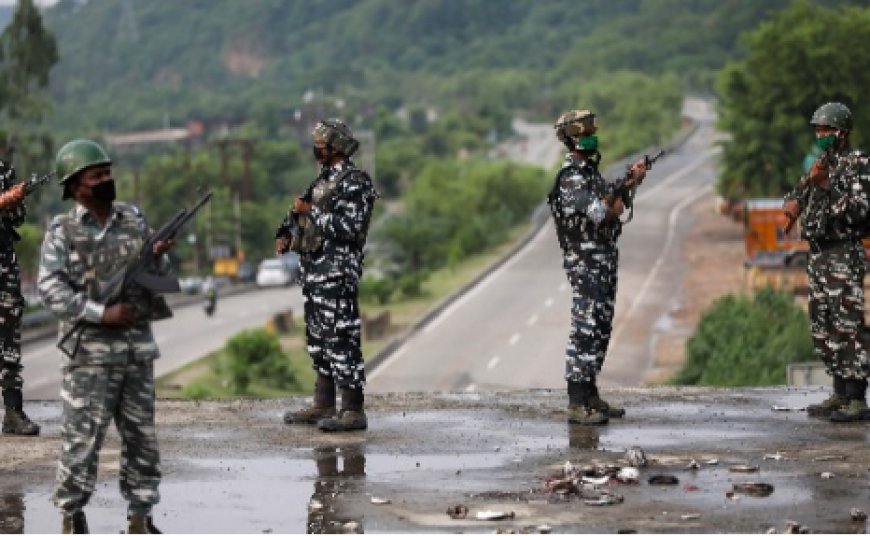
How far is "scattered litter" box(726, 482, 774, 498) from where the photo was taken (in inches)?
460

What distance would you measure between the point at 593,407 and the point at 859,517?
13.4 feet

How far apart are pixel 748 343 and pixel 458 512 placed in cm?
3108

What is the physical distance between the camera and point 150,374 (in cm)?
1034

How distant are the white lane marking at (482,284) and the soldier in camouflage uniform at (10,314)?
36696 millimetres

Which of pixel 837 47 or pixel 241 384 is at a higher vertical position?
pixel 837 47

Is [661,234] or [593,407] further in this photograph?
[661,234]

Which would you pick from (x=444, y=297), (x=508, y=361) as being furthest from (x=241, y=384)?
(x=444, y=297)

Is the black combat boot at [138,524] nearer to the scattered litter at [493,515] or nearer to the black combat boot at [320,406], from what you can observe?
the scattered litter at [493,515]

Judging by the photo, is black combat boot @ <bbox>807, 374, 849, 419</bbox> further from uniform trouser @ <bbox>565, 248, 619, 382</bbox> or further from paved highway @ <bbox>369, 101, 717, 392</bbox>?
paved highway @ <bbox>369, 101, 717, 392</bbox>

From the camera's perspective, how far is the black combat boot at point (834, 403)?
14703 mm

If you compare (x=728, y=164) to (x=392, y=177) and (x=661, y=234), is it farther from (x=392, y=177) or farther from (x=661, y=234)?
(x=392, y=177)

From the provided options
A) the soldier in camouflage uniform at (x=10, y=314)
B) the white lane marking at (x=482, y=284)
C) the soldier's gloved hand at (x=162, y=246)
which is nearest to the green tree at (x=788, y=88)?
the white lane marking at (x=482, y=284)

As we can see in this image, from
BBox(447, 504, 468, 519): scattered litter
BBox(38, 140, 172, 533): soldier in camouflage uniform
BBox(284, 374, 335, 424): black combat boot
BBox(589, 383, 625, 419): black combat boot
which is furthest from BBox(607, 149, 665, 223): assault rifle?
BBox(38, 140, 172, 533): soldier in camouflage uniform

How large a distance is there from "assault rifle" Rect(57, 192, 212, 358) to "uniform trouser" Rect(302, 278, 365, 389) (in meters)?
3.93
